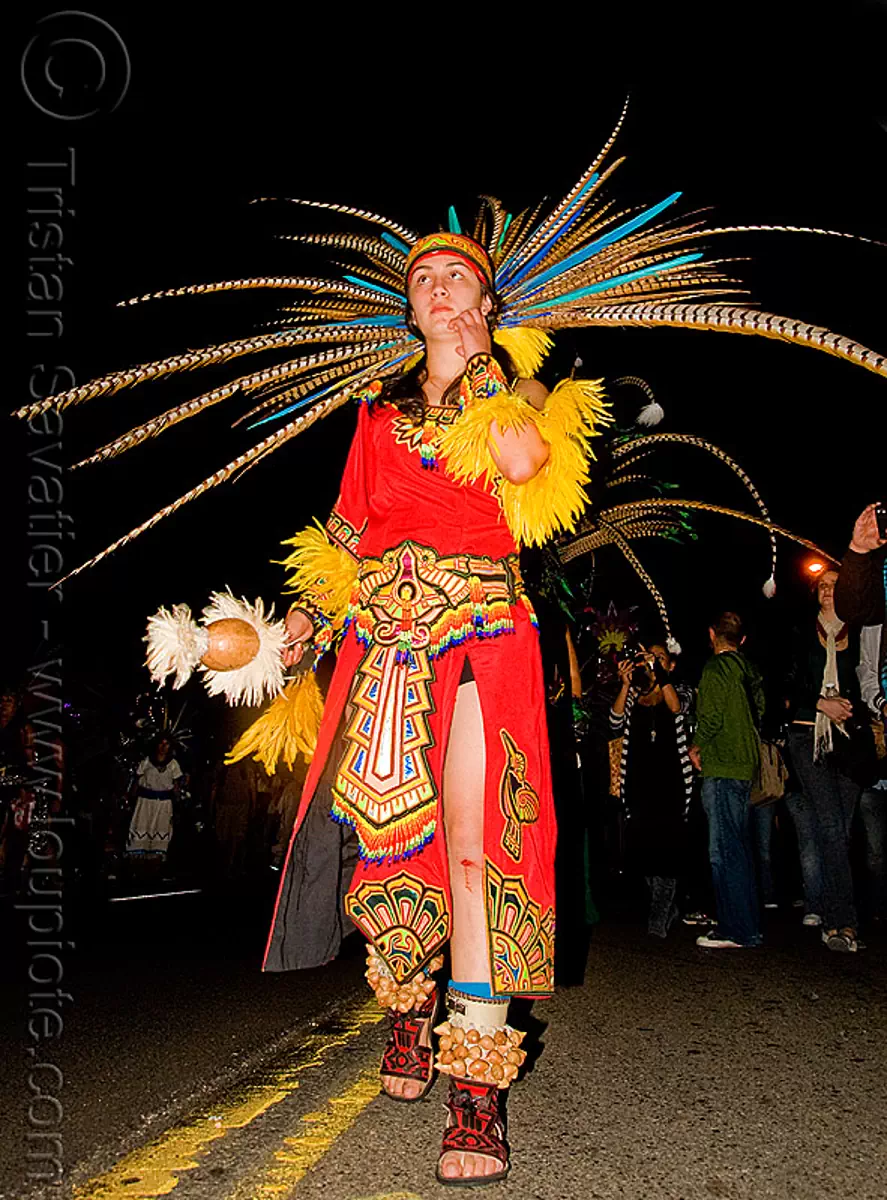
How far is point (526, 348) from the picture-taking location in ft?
9.58

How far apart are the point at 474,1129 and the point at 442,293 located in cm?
204

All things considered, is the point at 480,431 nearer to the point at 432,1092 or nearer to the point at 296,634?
the point at 296,634

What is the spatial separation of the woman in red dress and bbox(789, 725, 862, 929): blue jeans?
3.72 m

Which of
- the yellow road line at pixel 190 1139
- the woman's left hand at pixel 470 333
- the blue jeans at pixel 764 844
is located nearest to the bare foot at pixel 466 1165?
the yellow road line at pixel 190 1139

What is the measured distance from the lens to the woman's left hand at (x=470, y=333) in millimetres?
2695

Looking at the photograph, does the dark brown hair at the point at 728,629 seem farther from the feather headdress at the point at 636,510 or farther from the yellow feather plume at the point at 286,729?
the yellow feather plume at the point at 286,729

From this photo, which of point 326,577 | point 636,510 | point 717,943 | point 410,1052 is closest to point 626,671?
point 717,943

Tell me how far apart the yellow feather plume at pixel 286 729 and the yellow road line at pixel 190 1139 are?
2.77 ft

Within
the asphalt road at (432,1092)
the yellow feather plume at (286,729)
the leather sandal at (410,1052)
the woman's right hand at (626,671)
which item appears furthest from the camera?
the woman's right hand at (626,671)

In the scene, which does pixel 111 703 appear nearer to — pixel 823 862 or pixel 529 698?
pixel 823 862

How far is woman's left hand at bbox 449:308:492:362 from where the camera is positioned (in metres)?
2.70

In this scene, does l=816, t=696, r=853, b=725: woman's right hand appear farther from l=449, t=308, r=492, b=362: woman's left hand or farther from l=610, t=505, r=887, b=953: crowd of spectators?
l=449, t=308, r=492, b=362: woman's left hand

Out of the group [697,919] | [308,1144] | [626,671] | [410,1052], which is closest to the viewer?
[308,1144]

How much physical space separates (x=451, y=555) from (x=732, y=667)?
4.11 m
